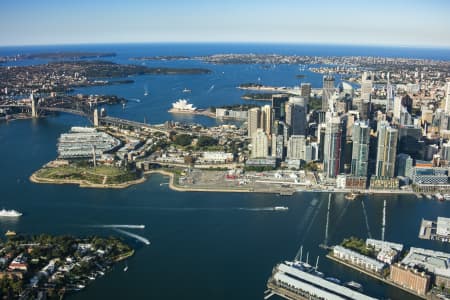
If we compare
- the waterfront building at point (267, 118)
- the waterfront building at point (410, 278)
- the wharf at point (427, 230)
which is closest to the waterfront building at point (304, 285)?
the waterfront building at point (410, 278)

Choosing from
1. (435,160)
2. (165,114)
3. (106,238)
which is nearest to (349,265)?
(106,238)

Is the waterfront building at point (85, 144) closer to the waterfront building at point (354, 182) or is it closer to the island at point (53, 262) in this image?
the island at point (53, 262)

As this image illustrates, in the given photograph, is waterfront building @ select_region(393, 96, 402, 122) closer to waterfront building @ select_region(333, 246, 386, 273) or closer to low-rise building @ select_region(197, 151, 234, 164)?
low-rise building @ select_region(197, 151, 234, 164)

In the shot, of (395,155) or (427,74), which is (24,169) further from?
(427,74)

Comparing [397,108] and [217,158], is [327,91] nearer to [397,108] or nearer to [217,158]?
[397,108]

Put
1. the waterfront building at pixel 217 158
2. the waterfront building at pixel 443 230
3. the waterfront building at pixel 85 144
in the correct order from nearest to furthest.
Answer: the waterfront building at pixel 443 230 < the waterfront building at pixel 217 158 < the waterfront building at pixel 85 144

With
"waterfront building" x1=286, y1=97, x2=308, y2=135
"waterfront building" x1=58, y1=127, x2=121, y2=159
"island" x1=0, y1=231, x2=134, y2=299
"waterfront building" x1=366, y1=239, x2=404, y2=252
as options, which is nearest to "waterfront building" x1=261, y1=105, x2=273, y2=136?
"waterfront building" x1=286, y1=97, x2=308, y2=135

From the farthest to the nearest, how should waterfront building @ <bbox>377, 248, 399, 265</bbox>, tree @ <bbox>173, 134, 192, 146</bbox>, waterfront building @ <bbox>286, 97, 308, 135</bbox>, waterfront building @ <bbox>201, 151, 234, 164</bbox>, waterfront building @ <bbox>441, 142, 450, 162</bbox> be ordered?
1. tree @ <bbox>173, 134, 192, 146</bbox>
2. waterfront building @ <bbox>286, 97, 308, 135</bbox>
3. waterfront building @ <bbox>201, 151, 234, 164</bbox>
4. waterfront building @ <bbox>441, 142, 450, 162</bbox>
5. waterfront building @ <bbox>377, 248, 399, 265</bbox>
